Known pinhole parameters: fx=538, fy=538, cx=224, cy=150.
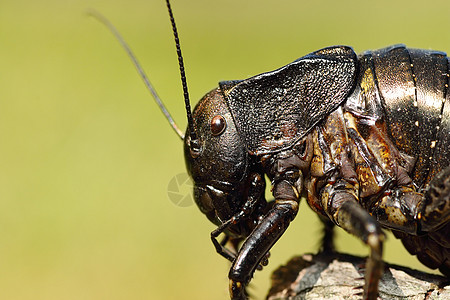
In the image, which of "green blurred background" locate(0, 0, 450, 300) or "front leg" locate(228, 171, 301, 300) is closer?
"front leg" locate(228, 171, 301, 300)

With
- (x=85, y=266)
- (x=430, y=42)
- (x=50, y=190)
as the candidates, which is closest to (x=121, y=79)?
(x=50, y=190)

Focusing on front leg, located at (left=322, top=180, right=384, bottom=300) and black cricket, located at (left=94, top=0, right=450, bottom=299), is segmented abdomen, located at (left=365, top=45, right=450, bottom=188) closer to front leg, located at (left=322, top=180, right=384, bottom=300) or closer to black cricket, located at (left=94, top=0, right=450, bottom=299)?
black cricket, located at (left=94, top=0, right=450, bottom=299)

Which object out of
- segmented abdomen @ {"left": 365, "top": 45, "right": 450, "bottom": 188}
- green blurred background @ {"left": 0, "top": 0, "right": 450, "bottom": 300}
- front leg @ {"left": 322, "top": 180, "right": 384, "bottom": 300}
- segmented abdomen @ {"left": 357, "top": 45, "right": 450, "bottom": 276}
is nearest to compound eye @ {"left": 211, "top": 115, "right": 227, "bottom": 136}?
front leg @ {"left": 322, "top": 180, "right": 384, "bottom": 300}

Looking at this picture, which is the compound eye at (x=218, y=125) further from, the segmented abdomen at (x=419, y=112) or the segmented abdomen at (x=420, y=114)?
the segmented abdomen at (x=420, y=114)

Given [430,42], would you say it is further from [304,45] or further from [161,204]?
[161,204]

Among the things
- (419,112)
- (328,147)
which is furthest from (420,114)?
(328,147)

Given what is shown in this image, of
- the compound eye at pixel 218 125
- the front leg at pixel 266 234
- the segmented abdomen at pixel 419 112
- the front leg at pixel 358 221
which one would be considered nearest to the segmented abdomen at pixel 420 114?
the segmented abdomen at pixel 419 112
